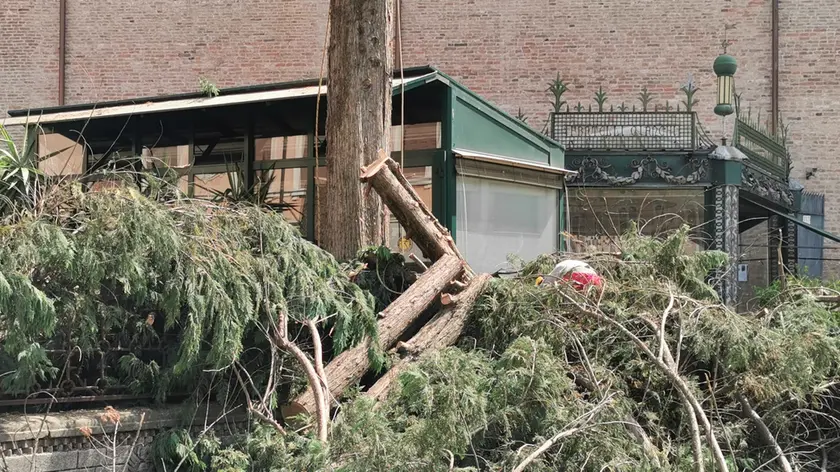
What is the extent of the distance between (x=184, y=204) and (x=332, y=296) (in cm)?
116

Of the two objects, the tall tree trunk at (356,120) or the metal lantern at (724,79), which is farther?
the metal lantern at (724,79)

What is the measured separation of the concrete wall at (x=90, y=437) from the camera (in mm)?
4520

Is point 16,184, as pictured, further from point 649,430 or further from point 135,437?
point 649,430

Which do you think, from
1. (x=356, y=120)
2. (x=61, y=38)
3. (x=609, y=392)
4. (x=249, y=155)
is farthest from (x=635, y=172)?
(x=61, y=38)

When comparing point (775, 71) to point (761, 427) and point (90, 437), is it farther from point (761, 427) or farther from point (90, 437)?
point (90, 437)

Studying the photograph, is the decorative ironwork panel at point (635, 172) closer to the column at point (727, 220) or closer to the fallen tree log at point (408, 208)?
the column at point (727, 220)

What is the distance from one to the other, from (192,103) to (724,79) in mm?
8185

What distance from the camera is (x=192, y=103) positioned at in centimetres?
885

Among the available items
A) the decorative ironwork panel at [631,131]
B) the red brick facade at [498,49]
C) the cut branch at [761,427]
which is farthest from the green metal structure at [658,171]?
the cut branch at [761,427]

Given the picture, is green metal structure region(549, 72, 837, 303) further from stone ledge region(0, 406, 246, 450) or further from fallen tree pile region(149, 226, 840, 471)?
stone ledge region(0, 406, 246, 450)

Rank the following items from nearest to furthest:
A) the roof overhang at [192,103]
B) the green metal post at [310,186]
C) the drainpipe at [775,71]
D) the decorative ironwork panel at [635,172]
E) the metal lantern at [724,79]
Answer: the roof overhang at [192,103] < the green metal post at [310,186] < the decorative ironwork panel at [635,172] < the metal lantern at [724,79] < the drainpipe at [775,71]

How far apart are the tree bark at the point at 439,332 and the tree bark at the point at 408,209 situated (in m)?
0.46

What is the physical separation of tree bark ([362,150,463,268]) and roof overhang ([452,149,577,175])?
54.5 inches

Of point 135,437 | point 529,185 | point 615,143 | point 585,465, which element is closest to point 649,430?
point 585,465
